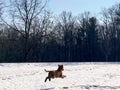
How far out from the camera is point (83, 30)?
81.8 metres

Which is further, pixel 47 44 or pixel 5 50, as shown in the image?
pixel 47 44

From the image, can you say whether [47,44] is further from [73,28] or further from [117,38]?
[117,38]

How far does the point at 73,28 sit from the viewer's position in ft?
274

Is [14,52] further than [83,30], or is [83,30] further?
[83,30]

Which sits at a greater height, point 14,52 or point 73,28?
point 73,28

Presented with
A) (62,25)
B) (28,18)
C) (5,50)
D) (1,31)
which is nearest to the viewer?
(28,18)

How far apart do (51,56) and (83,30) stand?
37.7 ft

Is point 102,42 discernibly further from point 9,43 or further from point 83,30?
point 9,43

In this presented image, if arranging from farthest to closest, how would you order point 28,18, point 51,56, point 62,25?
point 62,25 < point 51,56 < point 28,18

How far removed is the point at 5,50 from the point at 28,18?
1362 cm

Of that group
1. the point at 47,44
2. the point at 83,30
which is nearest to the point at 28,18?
the point at 47,44

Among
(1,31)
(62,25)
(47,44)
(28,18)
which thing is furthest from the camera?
(62,25)

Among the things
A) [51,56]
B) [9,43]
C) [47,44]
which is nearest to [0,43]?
[9,43]

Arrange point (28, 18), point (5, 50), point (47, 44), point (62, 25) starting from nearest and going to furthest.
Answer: point (28, 18) → point (5, 50) → point (47, 44) → point (62, 25)
